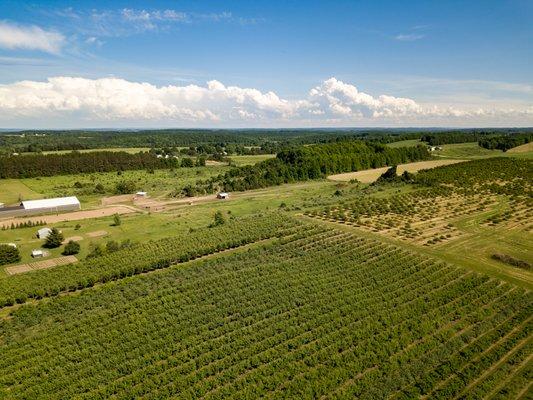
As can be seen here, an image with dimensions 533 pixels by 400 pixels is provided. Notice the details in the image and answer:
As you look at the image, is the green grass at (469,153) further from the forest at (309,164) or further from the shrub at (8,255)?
the shrub at (8,255)

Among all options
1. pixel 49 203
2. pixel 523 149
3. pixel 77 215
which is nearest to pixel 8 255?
pixel 77 215

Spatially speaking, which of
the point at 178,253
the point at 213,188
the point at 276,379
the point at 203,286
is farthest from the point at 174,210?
the point at 276,379

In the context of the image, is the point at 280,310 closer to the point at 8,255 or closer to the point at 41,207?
the point at 8,255

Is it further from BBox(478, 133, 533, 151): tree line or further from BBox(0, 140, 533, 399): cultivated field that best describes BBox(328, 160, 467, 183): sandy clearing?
BBox(0, 140, 533, 399): cultivated field

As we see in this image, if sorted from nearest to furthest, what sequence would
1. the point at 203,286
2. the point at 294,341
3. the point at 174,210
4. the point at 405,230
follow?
the point at 294,341 → the point at 203,286 → the point at 405,230 → the point at 174,210

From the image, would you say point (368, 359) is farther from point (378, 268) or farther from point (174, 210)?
point (174, 210)
